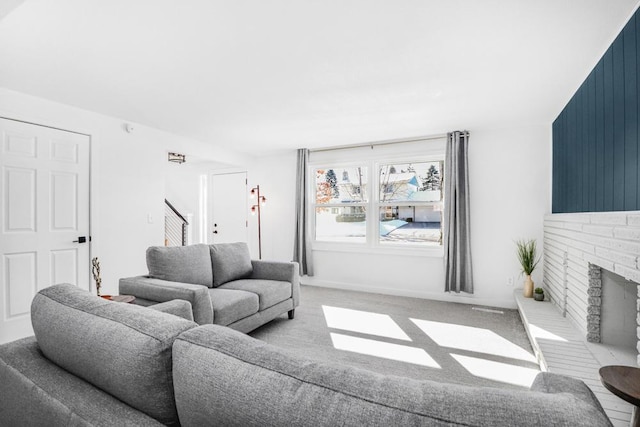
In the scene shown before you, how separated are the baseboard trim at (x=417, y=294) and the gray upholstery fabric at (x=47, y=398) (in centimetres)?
431

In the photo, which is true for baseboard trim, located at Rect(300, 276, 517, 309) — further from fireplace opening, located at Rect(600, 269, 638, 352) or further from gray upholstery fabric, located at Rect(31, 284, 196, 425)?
gray upholstery fabric, located at Rect(31, 284, 196, 425)

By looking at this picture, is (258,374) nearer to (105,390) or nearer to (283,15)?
(105,390)

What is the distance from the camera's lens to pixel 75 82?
278 cm

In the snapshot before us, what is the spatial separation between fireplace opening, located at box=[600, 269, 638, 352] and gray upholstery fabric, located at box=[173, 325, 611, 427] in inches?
92.7

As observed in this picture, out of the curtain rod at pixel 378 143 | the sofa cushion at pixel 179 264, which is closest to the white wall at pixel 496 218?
the curtain rod at pixel 378 143

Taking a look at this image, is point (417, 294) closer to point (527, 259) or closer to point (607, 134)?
point (527, 259)

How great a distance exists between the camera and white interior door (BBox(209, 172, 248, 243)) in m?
6.20

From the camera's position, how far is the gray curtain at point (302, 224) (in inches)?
214

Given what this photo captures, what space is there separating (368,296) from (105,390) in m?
4.12

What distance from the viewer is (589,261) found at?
2.35 meters

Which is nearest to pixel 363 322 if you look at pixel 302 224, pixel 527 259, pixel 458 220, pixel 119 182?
pixel 458 220

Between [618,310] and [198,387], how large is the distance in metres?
2.96

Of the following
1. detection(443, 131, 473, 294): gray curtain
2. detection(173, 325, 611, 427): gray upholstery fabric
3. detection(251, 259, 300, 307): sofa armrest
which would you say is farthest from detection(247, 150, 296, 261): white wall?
detection(173, 325, 611, 427): gray upholstery fabric

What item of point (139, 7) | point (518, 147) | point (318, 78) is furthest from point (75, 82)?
point (518, 147)
